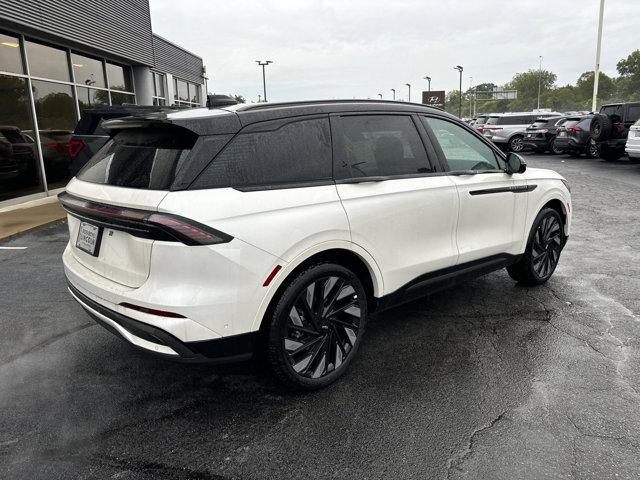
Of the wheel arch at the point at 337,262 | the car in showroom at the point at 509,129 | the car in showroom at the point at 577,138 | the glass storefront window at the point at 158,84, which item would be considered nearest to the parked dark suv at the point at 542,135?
the car in showroom at the point at 509,129

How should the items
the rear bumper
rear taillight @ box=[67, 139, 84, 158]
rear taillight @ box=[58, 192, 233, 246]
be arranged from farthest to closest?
rear taillight @ box=[67, 139, 84, 158] → the rear bumper → rear taillight @ box=[58, 192, 233, 246]

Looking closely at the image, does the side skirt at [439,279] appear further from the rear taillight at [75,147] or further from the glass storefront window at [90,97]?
the glass storefront window at [90,97]

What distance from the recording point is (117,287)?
2600 mm

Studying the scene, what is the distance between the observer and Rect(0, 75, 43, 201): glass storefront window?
375 inches

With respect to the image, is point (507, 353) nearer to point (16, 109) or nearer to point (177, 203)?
point (177, 203)

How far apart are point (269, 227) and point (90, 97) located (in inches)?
512

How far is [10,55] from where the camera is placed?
32.8ft

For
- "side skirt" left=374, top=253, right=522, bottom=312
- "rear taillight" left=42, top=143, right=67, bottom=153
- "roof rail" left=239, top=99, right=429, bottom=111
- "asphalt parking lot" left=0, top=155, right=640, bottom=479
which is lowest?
"asphalt parking lot" left=0, top=155, right=640, bottom=479

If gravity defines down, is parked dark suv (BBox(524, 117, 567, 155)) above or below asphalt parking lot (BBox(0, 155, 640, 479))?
above

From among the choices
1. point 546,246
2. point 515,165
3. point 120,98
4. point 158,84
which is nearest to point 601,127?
point 546,246

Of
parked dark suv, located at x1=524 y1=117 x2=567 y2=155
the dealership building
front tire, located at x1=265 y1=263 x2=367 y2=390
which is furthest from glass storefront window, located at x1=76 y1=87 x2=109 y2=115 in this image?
parked dark suv, located at x1=524 y1=117 x2=567 y2=155

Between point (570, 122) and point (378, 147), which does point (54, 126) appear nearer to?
point (378, 147)

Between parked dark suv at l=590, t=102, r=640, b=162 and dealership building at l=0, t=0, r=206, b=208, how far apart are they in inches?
599

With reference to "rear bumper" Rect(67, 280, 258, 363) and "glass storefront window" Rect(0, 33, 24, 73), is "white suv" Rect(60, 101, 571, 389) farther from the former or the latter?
"glass storefront window" Rect(0, 33, 24, 73)
